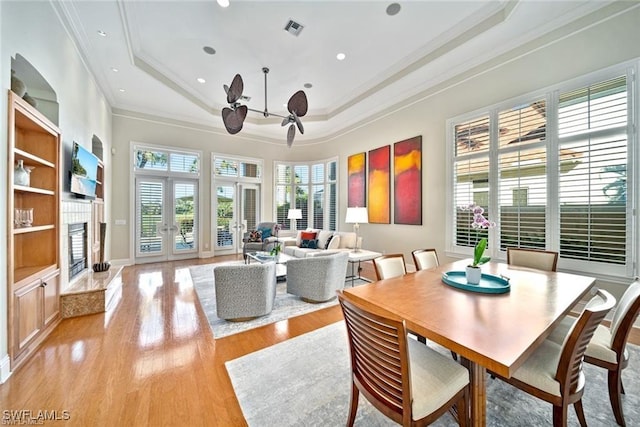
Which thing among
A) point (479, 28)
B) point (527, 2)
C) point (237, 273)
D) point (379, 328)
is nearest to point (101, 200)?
point (237, 273)

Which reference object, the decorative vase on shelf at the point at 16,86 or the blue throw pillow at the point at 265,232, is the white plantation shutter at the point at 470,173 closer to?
the blue throw pillow at the point at 265,232

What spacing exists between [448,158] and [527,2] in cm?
218

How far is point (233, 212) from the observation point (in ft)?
24.1

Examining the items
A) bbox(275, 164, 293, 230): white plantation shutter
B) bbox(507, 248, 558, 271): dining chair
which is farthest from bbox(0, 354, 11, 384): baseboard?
bbox(275, 164, 293, 230): white plantation shutter

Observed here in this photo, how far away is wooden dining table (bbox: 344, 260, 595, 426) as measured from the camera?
1.07 metres

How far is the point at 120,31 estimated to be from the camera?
3406mm

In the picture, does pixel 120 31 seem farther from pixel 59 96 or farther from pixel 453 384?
pixel 453 384

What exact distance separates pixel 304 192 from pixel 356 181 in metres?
2.25

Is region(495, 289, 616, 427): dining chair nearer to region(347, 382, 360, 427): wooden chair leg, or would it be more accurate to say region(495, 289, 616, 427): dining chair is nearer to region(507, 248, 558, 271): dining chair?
region(347, 382, 360, 427): wooden chair leg

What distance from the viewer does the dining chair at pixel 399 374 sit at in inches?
42.9

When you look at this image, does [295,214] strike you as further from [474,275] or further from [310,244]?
[474,275]

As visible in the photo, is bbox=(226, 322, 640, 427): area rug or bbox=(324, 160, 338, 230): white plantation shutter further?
bbox=(324, 160, 338, 230): white plantation shutter

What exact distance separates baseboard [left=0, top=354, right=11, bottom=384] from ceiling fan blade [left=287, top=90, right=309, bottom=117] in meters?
3.83

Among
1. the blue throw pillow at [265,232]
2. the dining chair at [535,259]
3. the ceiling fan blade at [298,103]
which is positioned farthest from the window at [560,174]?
the blue throw pillow at [265,232]
